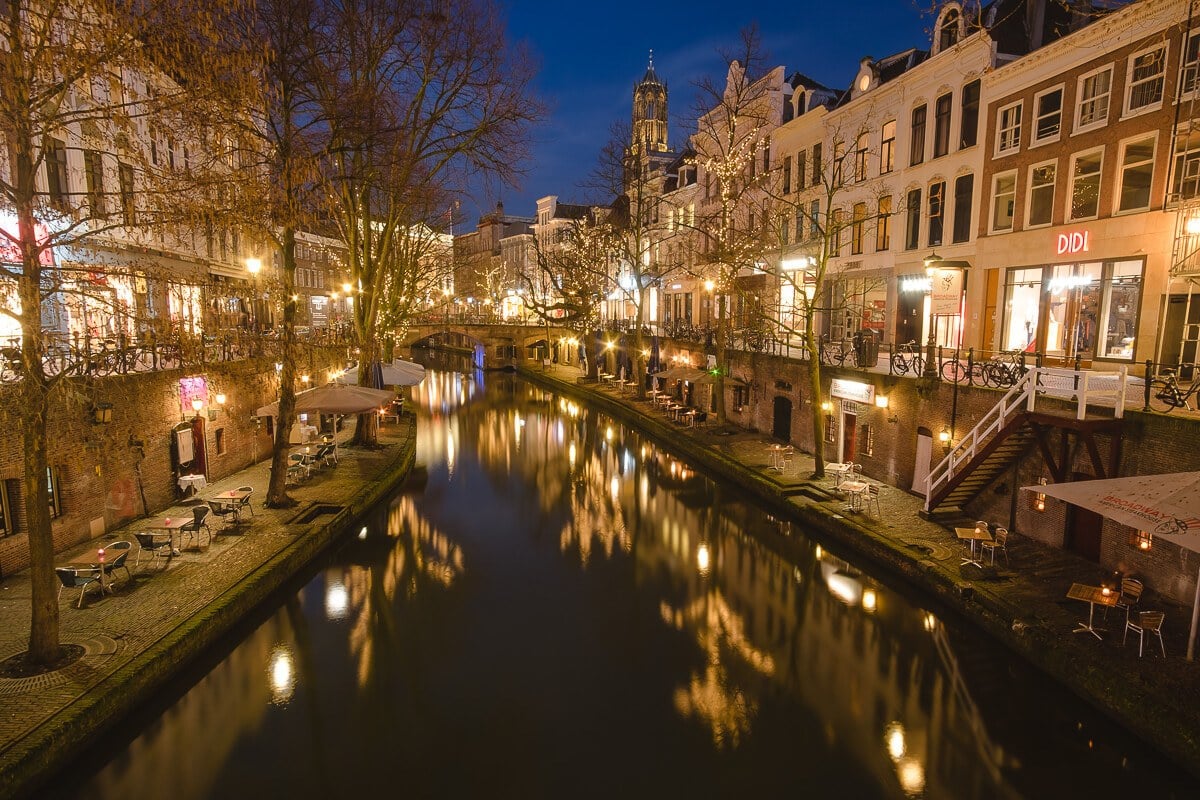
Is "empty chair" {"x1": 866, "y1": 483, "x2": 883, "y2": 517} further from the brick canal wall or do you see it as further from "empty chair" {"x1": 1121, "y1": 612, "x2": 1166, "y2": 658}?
the brick canal wall

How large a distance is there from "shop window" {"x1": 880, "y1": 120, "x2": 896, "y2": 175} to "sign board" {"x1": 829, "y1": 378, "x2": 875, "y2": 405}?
10582mm

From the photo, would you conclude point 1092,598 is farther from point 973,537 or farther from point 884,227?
point 884,227

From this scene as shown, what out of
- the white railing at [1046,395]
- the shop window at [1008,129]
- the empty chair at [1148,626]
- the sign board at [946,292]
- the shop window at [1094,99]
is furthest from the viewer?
the shop window at [1008,129]

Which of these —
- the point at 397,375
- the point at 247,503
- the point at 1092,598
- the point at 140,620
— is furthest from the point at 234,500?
the point at 1092,598

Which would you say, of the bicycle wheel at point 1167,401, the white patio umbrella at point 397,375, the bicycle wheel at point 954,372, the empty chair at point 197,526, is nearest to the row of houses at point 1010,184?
the bicycle wheel at point 954,372

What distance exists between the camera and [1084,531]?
13766 mm

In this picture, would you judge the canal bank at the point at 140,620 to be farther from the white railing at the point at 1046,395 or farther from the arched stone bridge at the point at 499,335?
the arched stone bridge at the point at 499,335

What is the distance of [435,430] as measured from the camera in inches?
1396

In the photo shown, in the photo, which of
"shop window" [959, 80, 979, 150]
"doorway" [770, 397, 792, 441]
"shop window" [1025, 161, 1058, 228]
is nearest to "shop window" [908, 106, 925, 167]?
"shop window" [959, 80, 979, 150]

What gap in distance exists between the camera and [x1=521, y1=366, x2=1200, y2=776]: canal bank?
914cm

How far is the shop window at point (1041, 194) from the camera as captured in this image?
20625 mm

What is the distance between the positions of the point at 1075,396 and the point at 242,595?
16.9 meters

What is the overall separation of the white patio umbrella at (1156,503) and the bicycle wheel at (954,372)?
6615mm

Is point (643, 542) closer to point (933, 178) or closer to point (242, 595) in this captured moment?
point (242, 595)
